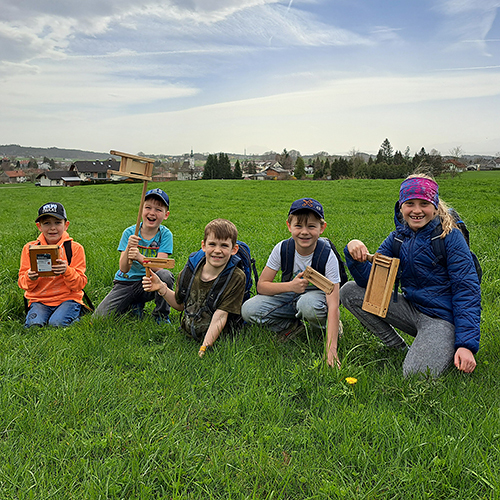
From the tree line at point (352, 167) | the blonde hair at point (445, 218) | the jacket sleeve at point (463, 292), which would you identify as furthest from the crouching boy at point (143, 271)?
the tree line at point (352, 167)

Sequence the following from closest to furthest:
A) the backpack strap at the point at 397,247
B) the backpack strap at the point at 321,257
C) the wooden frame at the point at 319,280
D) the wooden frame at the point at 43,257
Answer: the wooden frame at the point at 319,280, the backpack strap at the point at 397,247, the backpack strap at the point at 321,257, the wooden frame at the point at 43,257

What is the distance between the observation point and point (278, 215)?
15625mm

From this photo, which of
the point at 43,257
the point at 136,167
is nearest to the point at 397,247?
the point at 136,167

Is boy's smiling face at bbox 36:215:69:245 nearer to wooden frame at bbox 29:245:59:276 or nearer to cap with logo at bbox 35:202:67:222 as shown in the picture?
cap with logo at bbox 35:202:67:222

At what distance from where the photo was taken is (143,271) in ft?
16.6

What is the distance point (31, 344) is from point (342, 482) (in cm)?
320

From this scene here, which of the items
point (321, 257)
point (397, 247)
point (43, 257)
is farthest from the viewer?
point (43, 257)

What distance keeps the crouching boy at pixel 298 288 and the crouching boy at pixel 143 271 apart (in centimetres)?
127

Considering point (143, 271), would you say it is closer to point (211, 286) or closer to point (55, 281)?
point (55, 281)

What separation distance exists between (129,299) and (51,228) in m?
1.23

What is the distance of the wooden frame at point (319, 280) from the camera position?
3.57 meters

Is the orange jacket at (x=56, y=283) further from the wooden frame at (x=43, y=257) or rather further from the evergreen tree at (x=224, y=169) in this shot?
the evergreen tree at (x=224, y=169)

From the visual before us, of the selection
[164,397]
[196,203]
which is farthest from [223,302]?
[196,203]

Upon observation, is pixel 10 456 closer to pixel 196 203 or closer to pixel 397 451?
pixel 397 451
